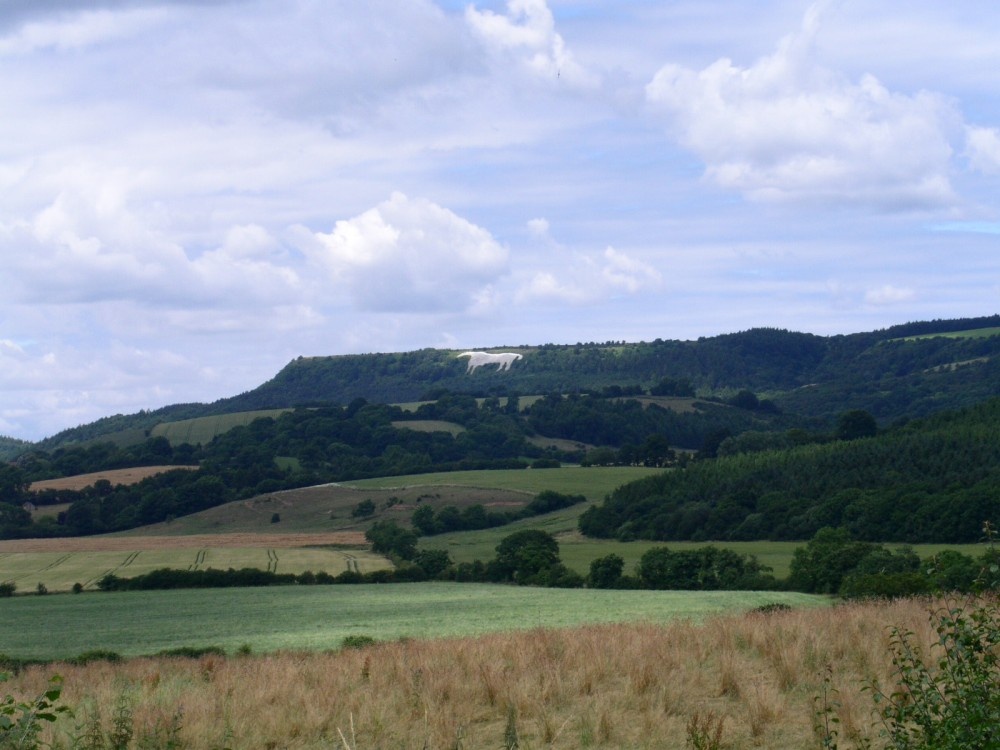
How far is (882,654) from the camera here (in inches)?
499

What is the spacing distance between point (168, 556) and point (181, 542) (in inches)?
571

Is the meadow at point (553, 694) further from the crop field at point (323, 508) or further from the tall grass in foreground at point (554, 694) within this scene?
the crop field at point (323, 508)

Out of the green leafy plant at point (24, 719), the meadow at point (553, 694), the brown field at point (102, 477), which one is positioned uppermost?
the brown field at point (102, 477)

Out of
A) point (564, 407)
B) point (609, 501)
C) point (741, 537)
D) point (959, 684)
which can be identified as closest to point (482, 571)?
point (741, 537)

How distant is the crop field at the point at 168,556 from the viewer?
74625 mm

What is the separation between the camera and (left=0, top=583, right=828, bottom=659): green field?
28.8 meters

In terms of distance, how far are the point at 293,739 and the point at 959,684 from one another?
674 cm

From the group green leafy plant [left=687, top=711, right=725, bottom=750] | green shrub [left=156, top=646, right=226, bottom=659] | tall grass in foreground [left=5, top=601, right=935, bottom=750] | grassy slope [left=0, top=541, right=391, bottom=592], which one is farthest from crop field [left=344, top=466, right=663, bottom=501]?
green leafy plant [left=687, top=711, right=725, bottom=750]

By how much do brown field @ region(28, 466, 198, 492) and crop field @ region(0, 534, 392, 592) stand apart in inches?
1070

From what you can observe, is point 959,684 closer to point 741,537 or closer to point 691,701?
point 691,701

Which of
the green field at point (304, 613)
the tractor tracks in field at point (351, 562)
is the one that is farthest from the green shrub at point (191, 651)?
the tractor tracks in field at point (351, 562)

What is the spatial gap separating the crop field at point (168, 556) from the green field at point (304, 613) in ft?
25.4

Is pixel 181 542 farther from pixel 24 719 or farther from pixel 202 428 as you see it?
pixel 24 719

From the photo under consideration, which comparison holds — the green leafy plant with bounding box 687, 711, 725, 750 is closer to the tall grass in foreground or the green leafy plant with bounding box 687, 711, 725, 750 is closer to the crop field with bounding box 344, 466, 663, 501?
the tall grass in foreground
